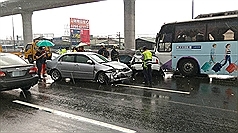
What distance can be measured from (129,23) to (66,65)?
1908 centimetres

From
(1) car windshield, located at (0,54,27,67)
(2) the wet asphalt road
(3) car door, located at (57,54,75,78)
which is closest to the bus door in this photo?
(2) the wet asphalt road

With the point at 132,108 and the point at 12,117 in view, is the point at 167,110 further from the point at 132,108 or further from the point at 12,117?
the point at 12,117

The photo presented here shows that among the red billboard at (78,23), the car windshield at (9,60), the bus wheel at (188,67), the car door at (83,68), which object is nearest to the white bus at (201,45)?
the bus wheel at (188,67)

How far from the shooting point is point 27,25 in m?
35.2

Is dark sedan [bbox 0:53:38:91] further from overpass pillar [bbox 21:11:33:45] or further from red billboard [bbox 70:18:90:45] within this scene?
overpass pillar [bbox 21:11:33:45]

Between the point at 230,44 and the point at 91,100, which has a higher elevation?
the point at 230,44

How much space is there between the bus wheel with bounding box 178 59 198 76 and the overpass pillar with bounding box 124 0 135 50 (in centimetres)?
1700

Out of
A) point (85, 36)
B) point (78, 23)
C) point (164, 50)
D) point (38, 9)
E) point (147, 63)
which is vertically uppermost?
point (38, 9)

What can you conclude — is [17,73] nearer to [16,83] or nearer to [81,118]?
[16,83]

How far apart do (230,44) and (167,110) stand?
6.24 meters

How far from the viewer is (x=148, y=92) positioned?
8.21 metres

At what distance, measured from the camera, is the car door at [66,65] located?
34.0 ft

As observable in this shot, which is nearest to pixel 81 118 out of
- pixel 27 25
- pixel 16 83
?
pixel 16 83

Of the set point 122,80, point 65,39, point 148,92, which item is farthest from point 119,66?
point 65,39
